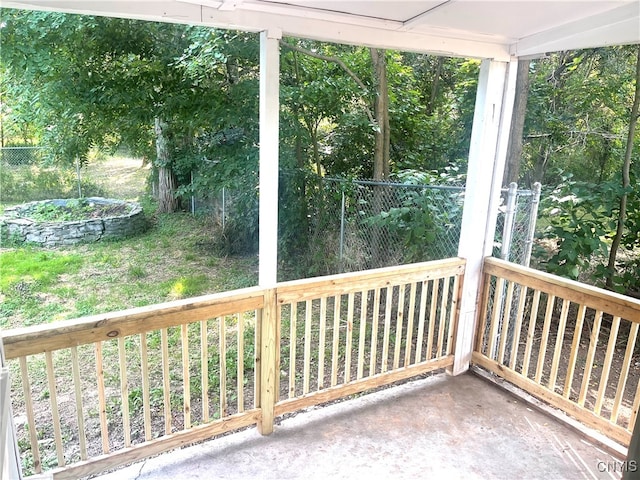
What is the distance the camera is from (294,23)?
1.97 meters

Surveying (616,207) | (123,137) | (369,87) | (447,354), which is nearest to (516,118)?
(616,207)

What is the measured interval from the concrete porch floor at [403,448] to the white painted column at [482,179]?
1.73ft

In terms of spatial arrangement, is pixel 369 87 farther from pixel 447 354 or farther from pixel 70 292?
pixel 70 292

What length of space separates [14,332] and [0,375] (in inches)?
17.3

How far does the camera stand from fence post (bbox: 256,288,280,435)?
2182 millimetres

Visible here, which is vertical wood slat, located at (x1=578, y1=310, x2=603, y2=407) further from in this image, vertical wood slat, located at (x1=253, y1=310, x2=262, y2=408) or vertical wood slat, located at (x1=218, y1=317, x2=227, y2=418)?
vertical wood slat, located at (x1=218, y1=317, x2=227, y2=418)

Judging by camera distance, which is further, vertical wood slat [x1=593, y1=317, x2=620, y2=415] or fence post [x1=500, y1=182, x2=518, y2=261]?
fence post [x1=500, y1=182, x2=518, y2=261]

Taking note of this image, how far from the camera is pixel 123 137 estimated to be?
4.41 m

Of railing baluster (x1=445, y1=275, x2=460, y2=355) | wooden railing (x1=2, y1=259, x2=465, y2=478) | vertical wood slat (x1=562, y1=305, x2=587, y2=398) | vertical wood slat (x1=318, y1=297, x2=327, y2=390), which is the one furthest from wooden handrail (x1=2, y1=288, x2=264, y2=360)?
vertical wood slat (x1=562, y1=305, x2=587, y2=398)

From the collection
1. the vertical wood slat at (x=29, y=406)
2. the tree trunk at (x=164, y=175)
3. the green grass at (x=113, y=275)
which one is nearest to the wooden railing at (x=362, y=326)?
the vertical wood slat at (x=29, y=406)

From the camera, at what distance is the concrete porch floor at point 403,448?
2064 millimetres

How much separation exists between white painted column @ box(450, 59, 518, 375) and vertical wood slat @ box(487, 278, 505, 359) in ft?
0.40

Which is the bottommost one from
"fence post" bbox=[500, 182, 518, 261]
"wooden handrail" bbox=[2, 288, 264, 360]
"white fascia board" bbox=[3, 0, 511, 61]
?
"wooden handrail" bbox=[2, 288, 264, 360]

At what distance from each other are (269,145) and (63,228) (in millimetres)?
4975
